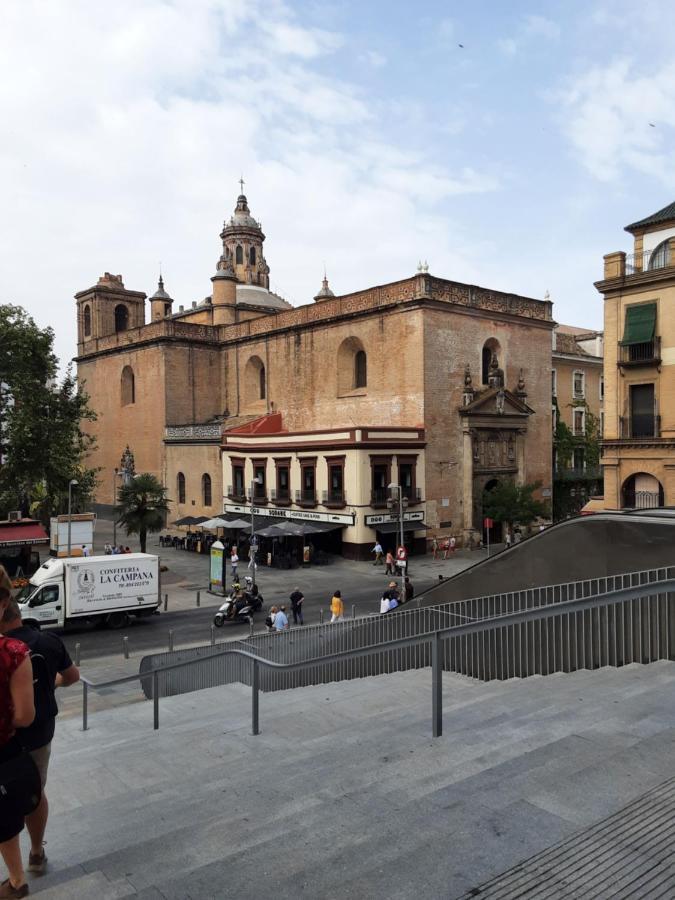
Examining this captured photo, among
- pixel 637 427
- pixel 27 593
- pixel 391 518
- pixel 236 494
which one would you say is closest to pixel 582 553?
pixel 27 593

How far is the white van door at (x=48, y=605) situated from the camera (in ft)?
71.1

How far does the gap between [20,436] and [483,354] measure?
25778 millimetres

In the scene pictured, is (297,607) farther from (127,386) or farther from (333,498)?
(127,386)

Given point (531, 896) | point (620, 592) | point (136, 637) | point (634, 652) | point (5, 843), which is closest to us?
point (531, 896)

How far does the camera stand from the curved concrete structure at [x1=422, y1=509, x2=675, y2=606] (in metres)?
10.6

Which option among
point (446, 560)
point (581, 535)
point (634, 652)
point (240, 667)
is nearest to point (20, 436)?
point (446, 560)

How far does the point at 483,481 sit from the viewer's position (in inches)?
1639

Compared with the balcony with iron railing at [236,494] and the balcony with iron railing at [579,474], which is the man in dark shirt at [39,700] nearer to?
the balcony with iron railing at [236,494]

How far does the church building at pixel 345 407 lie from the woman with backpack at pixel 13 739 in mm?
31554

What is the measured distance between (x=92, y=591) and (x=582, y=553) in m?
15.9

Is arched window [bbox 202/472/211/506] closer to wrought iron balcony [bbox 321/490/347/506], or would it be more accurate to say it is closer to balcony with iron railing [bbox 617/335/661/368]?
wrought iron balcony [bbox 321/490/347/506]

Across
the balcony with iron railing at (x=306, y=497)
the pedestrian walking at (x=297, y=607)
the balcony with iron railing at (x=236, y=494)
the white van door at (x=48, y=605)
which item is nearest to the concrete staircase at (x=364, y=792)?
the pedestrian walking at (x=297, y=607)

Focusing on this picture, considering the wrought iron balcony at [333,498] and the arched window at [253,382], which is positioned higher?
the arched window at [253,382]

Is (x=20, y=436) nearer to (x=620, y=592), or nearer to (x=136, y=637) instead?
(x=136, y=637)
